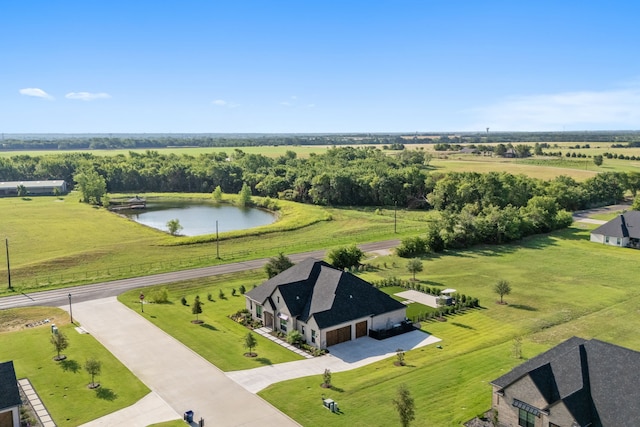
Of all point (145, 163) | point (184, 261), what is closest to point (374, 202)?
point (184, 261)

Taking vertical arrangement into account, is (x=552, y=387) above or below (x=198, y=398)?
above

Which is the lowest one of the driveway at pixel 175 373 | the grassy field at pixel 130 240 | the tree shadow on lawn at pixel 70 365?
the grassy field at pixel 130 240

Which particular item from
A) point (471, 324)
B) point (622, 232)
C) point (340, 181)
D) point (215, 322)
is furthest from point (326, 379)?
point (340, 181)

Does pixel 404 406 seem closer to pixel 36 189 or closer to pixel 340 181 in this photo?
pixel 340 181

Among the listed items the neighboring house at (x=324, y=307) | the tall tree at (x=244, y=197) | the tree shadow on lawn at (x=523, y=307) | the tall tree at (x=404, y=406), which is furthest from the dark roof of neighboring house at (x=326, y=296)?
the tall tree at (x=244, y=197)

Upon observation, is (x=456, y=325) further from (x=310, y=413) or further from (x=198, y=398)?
(x=198, y=398)

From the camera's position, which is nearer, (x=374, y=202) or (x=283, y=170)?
(x=374, y=202)

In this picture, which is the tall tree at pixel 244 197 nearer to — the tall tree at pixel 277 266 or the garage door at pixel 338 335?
the tall tree at pixel 277 266
